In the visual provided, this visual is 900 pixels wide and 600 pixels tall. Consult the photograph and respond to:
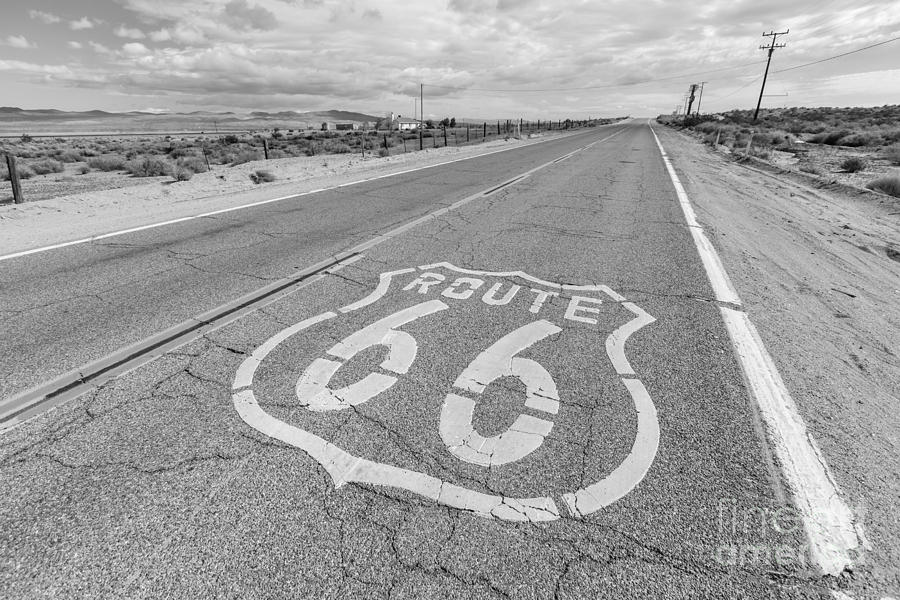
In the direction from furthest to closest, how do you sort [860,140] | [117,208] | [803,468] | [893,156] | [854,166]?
[860,140] → [893,156] → [854,166] → [117,208] → [803,468]

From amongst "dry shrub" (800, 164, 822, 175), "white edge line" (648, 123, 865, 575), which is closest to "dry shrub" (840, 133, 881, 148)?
"dry shrub" (800, 164, 822, 175)

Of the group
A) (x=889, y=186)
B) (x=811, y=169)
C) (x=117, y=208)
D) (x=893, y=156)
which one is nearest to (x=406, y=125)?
(x=893, y=156)

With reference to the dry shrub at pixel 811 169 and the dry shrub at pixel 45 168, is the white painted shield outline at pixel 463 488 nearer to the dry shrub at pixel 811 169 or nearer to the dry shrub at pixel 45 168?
the dry shrub at pixel 811 169

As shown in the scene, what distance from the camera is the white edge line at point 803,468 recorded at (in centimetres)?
203

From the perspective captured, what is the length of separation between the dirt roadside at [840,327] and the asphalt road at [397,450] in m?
0.35

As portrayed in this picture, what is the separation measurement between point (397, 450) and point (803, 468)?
214 centimetres

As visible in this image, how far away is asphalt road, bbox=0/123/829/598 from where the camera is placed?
1914mm

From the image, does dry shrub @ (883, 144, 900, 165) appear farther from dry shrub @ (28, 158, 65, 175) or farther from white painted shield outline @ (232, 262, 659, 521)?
dry shrub @ (28, 158, 65, 175)

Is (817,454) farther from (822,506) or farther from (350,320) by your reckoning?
(350,320)

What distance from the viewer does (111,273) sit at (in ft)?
17.8

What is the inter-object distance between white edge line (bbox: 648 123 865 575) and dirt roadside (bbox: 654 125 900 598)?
0.06 metres

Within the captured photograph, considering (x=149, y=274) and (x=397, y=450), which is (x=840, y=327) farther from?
(x=149, y=274)

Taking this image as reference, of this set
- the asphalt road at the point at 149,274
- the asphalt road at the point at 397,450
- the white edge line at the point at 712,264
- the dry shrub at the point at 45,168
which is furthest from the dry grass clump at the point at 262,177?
the dry shrub at the point at 45,168

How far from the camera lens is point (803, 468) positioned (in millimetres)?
2490
